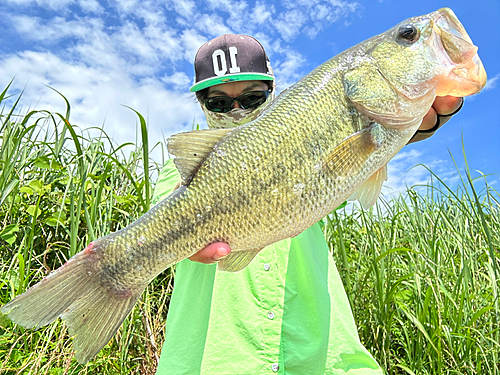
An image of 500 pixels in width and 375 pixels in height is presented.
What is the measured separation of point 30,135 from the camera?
4109 millimetres

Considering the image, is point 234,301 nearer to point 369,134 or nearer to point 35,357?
point 369,134

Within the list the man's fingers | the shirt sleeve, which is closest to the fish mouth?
the man's fingers

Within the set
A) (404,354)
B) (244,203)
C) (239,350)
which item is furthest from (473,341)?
(244,203)

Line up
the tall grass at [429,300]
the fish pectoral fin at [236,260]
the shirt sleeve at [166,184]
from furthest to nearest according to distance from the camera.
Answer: the tall grass at [429,300] → the shirt sleeve at [166,184] → the fish pectoral fin at [236,260]

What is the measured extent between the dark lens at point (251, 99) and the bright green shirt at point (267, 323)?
2.67 feet

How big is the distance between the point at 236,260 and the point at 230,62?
1224 mm

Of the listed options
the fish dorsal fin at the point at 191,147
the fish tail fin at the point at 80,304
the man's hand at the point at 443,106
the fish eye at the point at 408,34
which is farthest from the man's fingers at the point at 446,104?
the fish tail fin at the point at 80,304

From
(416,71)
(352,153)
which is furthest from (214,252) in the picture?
(416,71)

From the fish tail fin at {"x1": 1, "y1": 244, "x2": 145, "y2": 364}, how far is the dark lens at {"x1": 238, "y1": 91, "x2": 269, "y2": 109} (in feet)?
3.82

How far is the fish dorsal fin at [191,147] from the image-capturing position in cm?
145

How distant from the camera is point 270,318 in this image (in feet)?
5.46

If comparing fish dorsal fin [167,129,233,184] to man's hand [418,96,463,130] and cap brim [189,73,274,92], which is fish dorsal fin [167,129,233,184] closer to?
cap brim [189,73,274,92]

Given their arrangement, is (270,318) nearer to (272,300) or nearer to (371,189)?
(272,300)

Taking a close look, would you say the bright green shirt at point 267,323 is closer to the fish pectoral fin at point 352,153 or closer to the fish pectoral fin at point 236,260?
the fish pectoral fin at point 236,260
